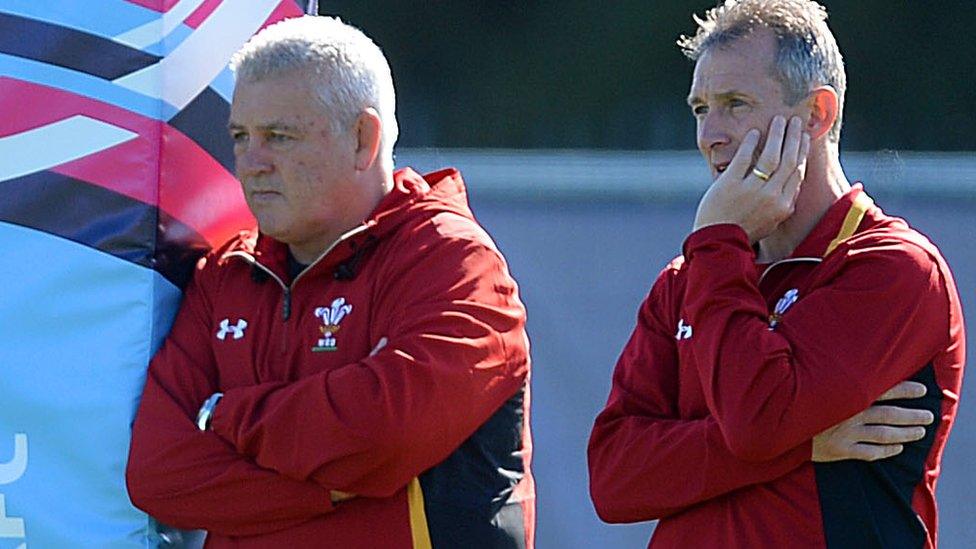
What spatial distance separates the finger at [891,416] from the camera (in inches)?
105

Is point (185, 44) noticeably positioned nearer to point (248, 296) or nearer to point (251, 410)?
point (248, 296)

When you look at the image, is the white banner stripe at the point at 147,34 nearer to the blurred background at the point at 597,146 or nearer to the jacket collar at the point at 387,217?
the jacket collar at the point at 387,217

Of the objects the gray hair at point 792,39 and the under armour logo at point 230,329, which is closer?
the gray hair at point 792,39

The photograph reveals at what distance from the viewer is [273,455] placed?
281cm

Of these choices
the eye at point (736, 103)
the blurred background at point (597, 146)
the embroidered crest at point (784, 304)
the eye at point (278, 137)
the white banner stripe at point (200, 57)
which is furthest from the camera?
the blurred background at point (597, 146)

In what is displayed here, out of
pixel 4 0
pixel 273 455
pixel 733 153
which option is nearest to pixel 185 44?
pixel 4 0

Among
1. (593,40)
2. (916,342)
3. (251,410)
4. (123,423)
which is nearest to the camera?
(916,342)

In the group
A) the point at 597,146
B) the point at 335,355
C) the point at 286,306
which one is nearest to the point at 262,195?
the point at 286,306

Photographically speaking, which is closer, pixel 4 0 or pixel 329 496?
pixel 329 496

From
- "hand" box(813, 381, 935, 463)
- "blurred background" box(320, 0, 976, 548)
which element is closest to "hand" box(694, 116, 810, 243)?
"hand" box(813, 381, 935, 463)

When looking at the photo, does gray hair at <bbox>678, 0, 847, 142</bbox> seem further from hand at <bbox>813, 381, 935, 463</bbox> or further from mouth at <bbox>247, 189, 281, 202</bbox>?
mouth at <bbox>247, 189, 281, 202</bbox>

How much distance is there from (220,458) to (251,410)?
0.10m

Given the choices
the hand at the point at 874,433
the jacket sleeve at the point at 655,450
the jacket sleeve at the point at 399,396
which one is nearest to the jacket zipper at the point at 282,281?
the jacket sleeve at the point at 399,396

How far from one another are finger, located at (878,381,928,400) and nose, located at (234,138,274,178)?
3.69 feet
